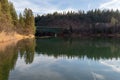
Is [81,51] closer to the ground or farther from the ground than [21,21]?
closer to the ground

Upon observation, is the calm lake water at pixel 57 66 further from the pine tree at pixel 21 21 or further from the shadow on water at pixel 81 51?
the pine tree at pixel 21 21

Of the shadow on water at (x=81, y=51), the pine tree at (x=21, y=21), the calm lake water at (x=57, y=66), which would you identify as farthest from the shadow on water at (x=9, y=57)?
the pine tree at (x=21, y=21)

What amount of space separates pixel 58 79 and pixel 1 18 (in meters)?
51.4

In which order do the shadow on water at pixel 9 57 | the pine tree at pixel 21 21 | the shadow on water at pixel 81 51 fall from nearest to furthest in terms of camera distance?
1. the shadow on water at pixel 9 57
2. the shadow on water at pixel 81 51
3. the pine tree at pixel 21 21

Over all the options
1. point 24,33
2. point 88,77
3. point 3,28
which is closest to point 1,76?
point 88,77

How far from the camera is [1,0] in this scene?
7844 cm

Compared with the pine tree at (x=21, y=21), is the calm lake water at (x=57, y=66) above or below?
below

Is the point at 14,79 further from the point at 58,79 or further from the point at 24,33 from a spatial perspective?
the point at 24,33

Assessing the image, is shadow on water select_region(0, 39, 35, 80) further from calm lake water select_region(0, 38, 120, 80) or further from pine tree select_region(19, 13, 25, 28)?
pine tree select_region(19, 13, 25, 28)

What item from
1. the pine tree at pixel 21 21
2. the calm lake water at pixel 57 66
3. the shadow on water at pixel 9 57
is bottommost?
the calm lake water at pixel 57 66

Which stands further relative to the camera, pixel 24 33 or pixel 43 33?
pixel 43 33

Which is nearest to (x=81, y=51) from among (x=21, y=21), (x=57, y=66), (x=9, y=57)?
(x=9, y=57)

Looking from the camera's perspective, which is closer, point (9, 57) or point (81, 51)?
point (9, 57)

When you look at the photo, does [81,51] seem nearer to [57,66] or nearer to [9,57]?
[9,57]
